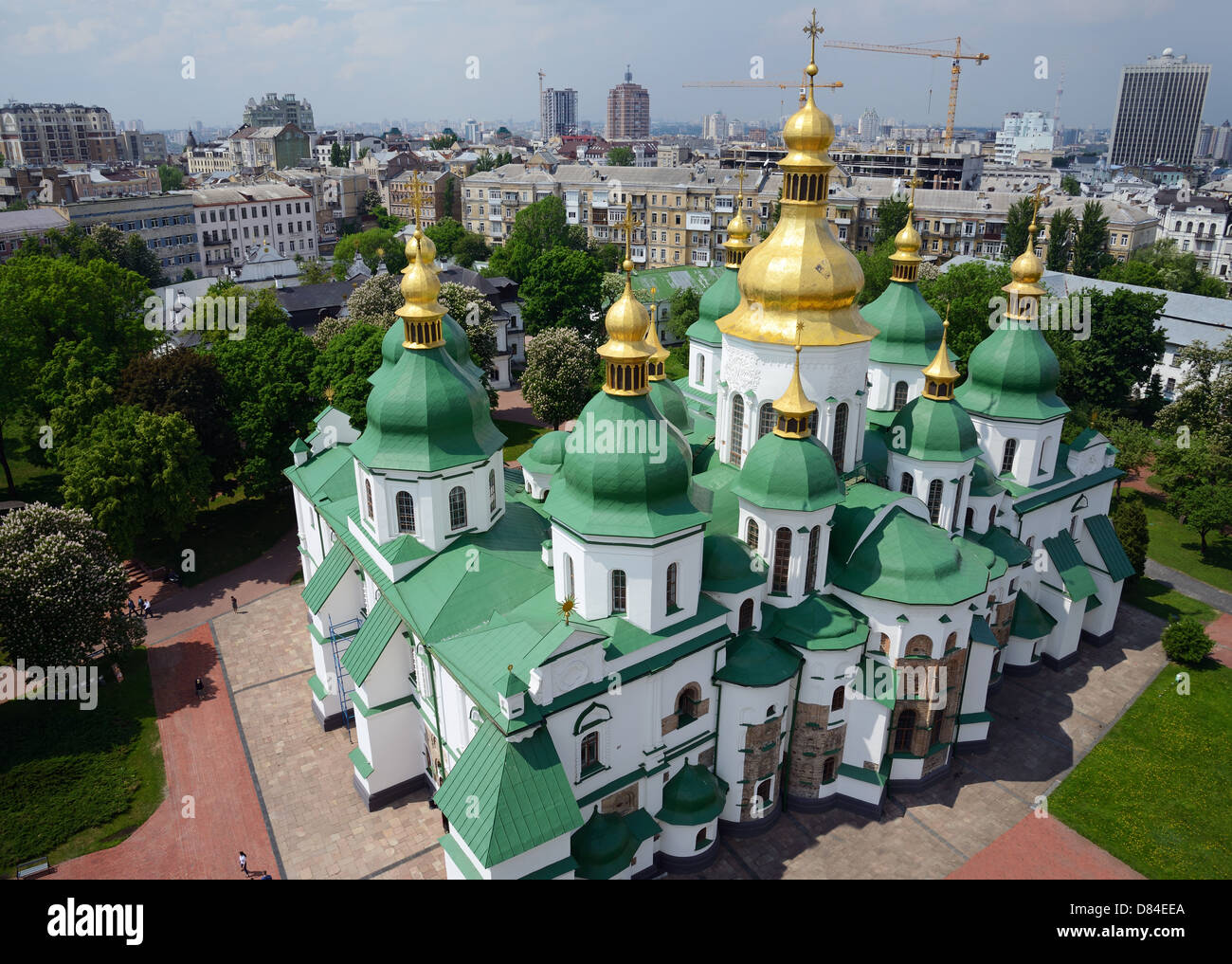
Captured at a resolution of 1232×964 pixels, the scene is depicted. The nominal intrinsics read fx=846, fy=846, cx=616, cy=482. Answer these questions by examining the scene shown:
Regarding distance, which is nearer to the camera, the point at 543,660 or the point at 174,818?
the point at 543,660

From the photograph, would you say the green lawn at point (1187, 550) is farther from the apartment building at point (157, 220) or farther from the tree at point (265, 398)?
the apartment building at point (157, 220)

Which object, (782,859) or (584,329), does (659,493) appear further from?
(584,329)

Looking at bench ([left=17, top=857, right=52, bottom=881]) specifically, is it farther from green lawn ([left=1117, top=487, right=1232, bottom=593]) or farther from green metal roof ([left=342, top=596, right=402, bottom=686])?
green lawn ([left=1117, top=487, right=1232, bottom=593])

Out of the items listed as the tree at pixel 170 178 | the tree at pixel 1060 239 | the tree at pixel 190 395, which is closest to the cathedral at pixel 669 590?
the tree at pixel 190 395

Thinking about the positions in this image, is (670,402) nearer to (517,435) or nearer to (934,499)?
(934,499)

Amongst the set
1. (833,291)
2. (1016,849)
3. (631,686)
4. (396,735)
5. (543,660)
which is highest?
(833,291)

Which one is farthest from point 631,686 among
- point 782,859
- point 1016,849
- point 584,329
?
point 584,329
